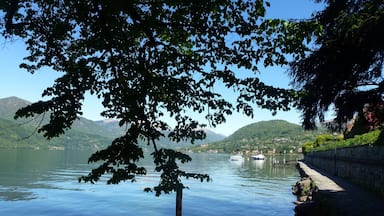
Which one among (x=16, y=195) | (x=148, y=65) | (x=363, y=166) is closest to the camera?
(x=148, y=65)

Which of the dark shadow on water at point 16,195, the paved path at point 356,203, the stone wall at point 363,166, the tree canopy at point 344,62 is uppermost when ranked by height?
the tree canopy at point 344,62

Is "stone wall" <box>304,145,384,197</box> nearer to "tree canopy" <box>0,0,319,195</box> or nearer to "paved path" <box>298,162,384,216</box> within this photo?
"paved path" <box>298,162,384,216</box>

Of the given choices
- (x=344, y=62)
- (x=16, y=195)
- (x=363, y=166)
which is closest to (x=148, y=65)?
(x=344, y=62)

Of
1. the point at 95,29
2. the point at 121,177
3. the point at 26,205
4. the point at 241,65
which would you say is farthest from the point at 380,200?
the point at 26,205

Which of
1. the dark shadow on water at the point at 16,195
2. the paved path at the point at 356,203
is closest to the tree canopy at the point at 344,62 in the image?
A: the paved path at the point at 356,203

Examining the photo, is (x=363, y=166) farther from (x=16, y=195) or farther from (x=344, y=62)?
(x=16, y=195)

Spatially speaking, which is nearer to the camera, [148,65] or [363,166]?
[148,65]

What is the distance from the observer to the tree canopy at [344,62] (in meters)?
11.9

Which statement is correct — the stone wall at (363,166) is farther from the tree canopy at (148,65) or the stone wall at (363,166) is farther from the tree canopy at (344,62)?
the tree canopy at (148,65)

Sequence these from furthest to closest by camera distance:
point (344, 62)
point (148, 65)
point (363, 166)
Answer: point (363, 166) → point (344, 62) → point (148, 65)

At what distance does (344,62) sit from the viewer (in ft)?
44.7

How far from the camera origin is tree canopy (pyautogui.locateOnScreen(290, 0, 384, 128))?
39.2 ft

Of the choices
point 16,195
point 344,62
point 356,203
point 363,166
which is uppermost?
point 344,62

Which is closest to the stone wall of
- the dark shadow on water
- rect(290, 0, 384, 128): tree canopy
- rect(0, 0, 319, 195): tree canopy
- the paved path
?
the paved path
